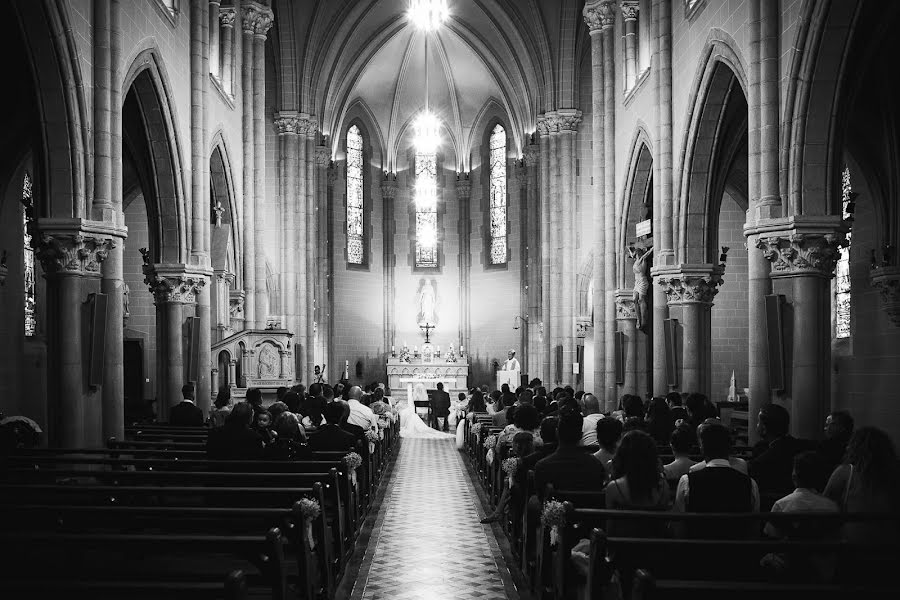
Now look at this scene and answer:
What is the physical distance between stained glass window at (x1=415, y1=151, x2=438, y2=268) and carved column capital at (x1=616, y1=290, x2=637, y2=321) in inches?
862

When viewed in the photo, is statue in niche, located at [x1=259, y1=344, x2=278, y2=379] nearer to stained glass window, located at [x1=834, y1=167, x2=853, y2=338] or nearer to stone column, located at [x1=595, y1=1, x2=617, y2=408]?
stone column, located at [x1=595, y1=1, x2=617, y2=408]

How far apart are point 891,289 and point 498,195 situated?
85.1 feet

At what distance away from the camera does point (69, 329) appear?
39.5ft

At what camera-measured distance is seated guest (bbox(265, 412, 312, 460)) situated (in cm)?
838

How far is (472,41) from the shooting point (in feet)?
122

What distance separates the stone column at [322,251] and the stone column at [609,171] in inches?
595

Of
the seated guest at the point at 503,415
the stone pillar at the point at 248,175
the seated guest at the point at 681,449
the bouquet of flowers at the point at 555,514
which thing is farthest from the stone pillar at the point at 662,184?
the bouquet of flowers at the point at 555,514

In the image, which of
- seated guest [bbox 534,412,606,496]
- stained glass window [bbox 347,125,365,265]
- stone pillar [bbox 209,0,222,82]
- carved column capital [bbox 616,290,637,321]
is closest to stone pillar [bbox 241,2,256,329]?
stone pillar [bbox 209,0,222,82]

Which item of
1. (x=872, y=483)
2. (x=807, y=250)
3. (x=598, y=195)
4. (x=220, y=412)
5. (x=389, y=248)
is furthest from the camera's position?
(x=389, y=248)

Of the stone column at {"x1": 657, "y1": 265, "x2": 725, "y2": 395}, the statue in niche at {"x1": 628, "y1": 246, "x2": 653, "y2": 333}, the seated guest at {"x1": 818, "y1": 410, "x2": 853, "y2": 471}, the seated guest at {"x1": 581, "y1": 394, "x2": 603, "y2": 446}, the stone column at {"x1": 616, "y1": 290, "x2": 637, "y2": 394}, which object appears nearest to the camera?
the seated guest at {"x1": 818, "y1": 410, "x2": 853, "y2": 471}

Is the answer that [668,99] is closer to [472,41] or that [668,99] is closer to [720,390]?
[720,390]

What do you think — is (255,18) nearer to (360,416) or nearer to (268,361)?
(268,361)

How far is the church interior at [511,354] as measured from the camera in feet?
19.1

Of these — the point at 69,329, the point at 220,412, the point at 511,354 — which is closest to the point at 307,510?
the point at 220,412
